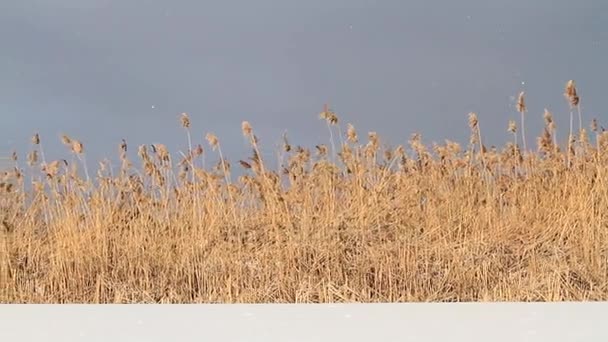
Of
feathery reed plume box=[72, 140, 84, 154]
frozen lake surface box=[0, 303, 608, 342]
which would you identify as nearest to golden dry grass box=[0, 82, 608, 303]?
feathery reed plume box=[72, 140, 84, 154]

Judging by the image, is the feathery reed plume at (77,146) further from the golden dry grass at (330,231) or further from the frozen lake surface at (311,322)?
the frozen lake surface at (311,322)

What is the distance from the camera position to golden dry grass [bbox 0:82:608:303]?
143 inches

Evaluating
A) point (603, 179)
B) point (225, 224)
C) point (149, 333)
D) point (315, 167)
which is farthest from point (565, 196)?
point (149, 333)

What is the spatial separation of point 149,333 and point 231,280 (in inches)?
61.3

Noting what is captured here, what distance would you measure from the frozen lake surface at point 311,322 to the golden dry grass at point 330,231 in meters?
1.11

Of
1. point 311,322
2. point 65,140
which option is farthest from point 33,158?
point 311,322

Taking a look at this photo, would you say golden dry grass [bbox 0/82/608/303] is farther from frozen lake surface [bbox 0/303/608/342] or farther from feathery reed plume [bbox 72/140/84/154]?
frozen lake surface [bbox 0/303/608/342]

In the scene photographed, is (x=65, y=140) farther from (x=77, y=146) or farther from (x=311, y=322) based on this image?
(x=311, y=322)

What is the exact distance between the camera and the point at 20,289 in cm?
384

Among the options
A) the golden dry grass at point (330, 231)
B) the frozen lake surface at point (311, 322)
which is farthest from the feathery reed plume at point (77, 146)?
the frozen lake surface at point (311, 322)

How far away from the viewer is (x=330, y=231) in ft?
12.8

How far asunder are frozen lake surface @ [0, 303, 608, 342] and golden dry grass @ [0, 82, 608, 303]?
3.65 ft

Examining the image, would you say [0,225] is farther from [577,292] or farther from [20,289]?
[577,292]

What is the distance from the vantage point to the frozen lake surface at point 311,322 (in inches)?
81.0
